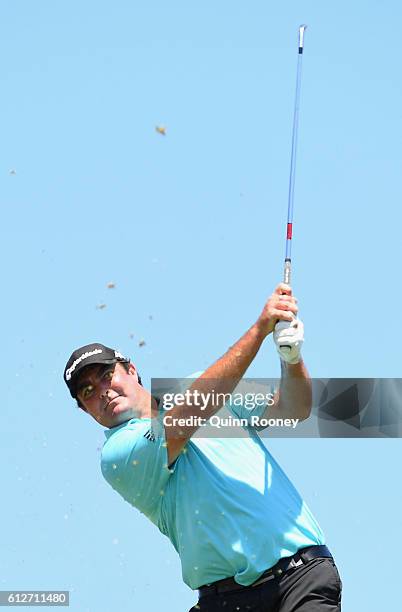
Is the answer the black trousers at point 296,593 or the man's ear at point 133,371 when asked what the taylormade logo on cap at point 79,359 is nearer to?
the man's ear at point 133,371

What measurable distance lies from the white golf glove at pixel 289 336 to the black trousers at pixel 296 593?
1040 mm

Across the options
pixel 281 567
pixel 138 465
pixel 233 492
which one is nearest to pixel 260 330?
pixel 233 492

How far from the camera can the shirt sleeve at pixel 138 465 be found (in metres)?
6.08

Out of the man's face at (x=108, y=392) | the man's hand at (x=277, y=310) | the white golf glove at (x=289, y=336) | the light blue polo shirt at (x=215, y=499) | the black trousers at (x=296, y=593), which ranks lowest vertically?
the black trousers at (x=296, y=593)

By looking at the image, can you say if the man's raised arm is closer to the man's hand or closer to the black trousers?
the man's hand

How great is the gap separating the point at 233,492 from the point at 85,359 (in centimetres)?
118

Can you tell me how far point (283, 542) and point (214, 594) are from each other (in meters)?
0.46

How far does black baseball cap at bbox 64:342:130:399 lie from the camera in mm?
6553

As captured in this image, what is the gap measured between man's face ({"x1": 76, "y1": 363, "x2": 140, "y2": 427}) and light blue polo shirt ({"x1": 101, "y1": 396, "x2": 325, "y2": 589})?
0.09m

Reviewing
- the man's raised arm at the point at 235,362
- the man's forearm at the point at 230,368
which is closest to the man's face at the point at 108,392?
the man's raised arm at the point at 235,362

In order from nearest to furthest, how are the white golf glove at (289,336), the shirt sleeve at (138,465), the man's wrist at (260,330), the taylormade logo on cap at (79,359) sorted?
the white golf glove at (289,336)
the man's wrist at (260,330)
the shirt sleeve at (138,465)
the taylormade logo on cap at (79,359)

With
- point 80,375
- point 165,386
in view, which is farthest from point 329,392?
point 80,375

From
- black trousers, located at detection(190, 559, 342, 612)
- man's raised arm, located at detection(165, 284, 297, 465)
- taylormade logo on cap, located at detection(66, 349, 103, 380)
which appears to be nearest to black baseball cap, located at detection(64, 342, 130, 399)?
taylormade logo on cap, located at detection(66, 349, 103, 380)

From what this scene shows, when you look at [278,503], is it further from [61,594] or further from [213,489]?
[61,594]
